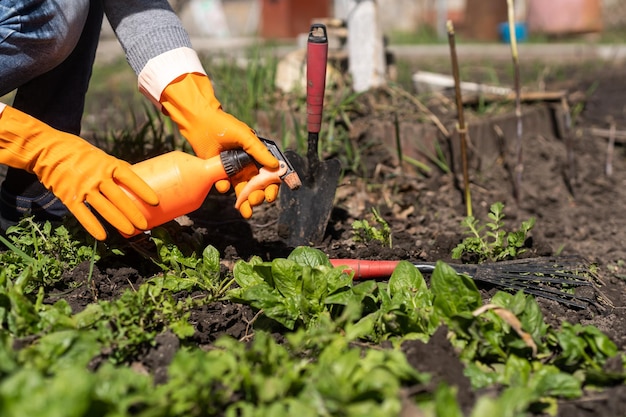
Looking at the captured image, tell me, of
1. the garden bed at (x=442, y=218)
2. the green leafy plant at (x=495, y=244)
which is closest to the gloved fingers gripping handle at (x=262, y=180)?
the garden bed at (x=442, y=218)

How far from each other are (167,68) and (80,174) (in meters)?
0.45

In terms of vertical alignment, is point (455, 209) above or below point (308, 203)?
below

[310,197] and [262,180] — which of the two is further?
[310,197]

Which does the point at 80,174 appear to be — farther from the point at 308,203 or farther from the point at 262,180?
the point at 308,203

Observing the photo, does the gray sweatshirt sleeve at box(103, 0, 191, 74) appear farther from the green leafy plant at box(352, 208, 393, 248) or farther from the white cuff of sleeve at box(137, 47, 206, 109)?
the green leafy plant at box(352, 208, 393, 248)

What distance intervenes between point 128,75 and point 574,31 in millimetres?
4977

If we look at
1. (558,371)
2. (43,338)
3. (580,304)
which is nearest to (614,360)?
(558,371)

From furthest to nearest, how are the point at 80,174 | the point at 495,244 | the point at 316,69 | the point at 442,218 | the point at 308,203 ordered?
the point at 442,218 → the point at 308,203 → the point at 316,69 → the point at 495,244 → the point at 80,174

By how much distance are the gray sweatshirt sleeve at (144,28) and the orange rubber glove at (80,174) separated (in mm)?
404

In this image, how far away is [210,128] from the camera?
2.03 metres

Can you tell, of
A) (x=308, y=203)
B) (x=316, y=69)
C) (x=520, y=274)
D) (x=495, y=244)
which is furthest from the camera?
(x=308, y=203)

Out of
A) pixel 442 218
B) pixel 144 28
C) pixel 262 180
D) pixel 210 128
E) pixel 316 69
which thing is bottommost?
pixel 442 218

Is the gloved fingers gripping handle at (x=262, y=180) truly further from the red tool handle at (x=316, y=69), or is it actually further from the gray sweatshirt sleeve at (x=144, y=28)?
the gray sweatshirt sleeve at (x=144, y=28)

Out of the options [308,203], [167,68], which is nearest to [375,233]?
[308,203]
